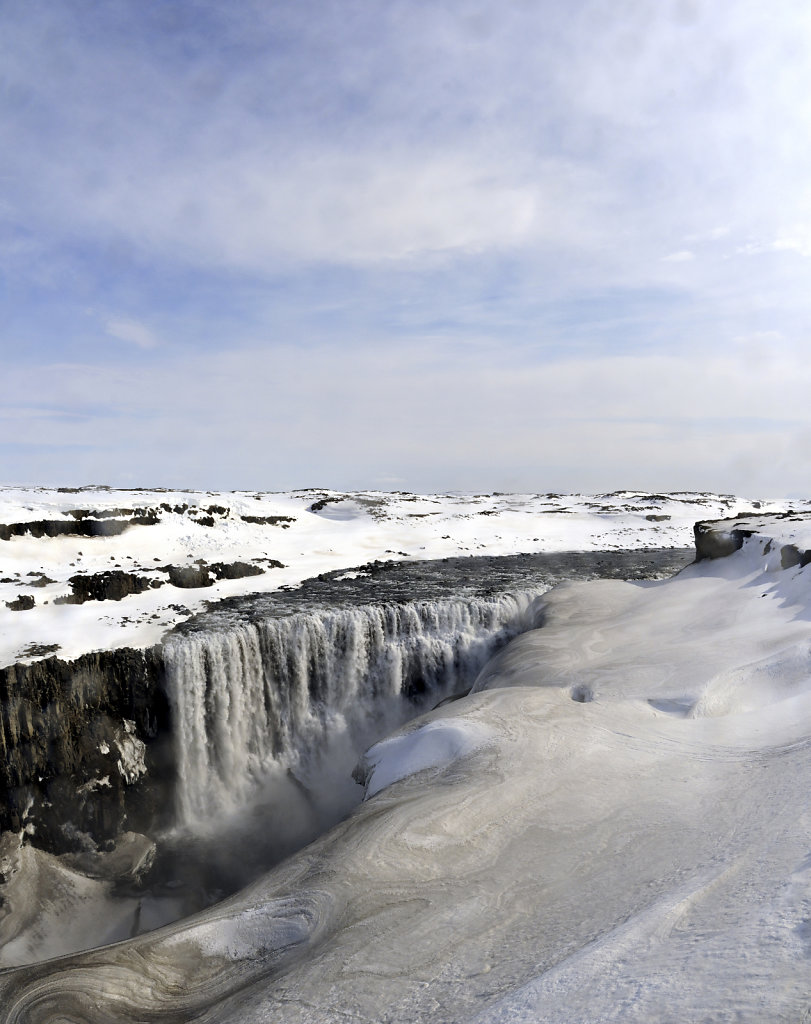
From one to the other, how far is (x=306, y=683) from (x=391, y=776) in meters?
8.05

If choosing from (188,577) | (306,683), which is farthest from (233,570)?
(306,683)

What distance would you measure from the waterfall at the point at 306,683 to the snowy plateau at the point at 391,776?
7cm

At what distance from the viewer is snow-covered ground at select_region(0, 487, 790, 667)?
16.2 m

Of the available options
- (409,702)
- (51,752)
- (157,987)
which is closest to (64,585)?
(51,752)

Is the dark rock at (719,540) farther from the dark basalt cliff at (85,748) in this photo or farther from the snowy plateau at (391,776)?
the dark basalt cliff at (85,748)

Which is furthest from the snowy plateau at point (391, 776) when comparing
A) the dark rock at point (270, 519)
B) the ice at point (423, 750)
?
the dark rock at point (270, 519)

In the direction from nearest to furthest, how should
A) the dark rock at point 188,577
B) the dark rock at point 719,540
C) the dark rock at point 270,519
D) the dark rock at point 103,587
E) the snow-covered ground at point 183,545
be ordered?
the snow-covered ground at point 183,545 < the dark rock at point 103,587 < the dark rock at point 719,540 < the dark rock at point 188,577 < the dark rock at point 270,519

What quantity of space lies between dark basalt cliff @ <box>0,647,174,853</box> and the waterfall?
55cm

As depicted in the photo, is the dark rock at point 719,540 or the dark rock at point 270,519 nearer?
the dark rock at point 719,540

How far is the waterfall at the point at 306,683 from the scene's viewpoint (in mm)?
14414

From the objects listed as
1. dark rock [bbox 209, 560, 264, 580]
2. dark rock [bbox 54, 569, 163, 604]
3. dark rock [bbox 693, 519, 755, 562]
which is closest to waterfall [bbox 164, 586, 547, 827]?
dark rock [bbox 54, 569, 163, 604]

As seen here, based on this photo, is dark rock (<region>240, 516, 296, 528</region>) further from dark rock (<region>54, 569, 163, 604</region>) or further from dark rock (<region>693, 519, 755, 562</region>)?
dark rock (<region>693, 519, 755, 562</region>)

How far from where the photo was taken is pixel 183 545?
24.3m

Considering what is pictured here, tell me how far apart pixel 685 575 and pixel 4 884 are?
58.3 feet
